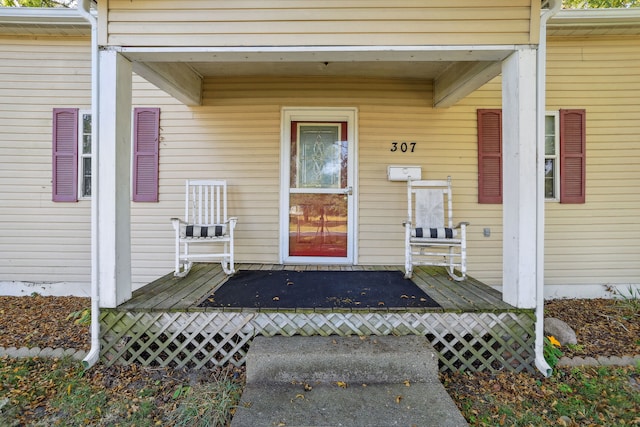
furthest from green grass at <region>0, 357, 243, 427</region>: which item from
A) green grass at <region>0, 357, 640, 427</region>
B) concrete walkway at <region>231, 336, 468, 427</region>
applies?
concrete walkway at <region>231, 336, 468, 427</region>

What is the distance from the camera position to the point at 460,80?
126 inches

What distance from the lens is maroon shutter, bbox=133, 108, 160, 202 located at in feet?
12.9

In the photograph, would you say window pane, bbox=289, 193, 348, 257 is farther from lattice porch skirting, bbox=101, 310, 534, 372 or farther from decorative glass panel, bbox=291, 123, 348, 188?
lattice porch skirting, bbox=101, 310, 534, 372

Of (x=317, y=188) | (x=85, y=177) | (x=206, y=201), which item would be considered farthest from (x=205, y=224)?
(x=85, y=177)

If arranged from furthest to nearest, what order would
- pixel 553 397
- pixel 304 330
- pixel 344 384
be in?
pixel 304 330 < pixel 553 397 < pixel 344 384

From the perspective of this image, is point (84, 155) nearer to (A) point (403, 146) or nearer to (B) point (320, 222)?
(B) point (320, 222)

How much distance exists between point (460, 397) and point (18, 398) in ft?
9.18

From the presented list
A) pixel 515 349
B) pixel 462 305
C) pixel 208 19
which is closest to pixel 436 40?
pixel 208 19

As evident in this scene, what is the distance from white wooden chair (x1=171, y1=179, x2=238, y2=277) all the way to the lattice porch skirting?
99 cm

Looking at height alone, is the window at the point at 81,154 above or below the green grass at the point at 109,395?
above

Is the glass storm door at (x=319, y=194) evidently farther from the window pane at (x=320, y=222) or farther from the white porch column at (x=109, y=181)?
the white porch column at (x=109, y=181)

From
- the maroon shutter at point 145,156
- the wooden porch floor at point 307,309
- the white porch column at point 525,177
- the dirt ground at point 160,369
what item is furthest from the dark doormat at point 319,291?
the maroon shutter at point 145,156

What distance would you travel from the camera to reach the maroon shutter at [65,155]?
3.92 m

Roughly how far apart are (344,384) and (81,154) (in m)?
4.03
